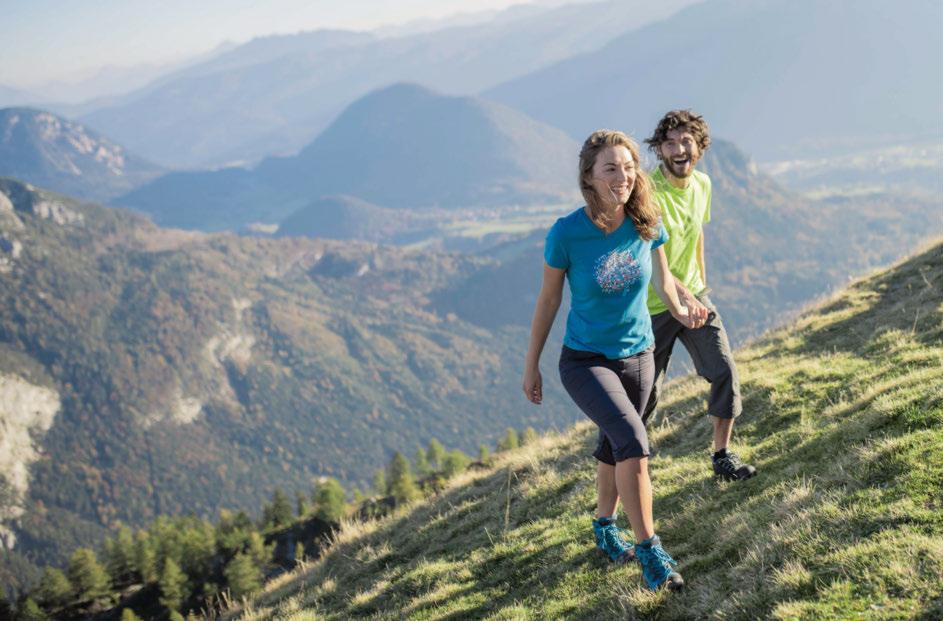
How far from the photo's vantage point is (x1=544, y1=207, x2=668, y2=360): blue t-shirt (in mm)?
5820

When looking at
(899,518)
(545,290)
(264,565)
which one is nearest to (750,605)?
(899,518)

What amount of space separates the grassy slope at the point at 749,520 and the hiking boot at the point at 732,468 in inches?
6.8

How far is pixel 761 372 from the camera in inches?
471

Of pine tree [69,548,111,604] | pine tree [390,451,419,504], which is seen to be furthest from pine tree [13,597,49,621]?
pine tree [390,451,419,504]

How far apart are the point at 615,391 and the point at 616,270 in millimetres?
1010

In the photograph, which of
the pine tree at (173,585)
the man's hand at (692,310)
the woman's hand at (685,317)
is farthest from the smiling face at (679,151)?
the pine tree at (173,585)

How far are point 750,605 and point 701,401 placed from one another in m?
7.53

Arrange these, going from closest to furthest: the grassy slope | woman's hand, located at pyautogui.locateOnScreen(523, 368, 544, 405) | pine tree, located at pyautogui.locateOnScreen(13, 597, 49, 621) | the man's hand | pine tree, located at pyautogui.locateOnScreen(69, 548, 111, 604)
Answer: the grassy slope < woman's hand, located at pyautogui.locateOnScreen(523, 368, 544, 405) < the man's hand < pine tree, located at pyautogui.locateOnScreen(13, 597, 49, 621) < pine tree, located at pyautogui.locateOnScreen(69, 548, 111, 604)

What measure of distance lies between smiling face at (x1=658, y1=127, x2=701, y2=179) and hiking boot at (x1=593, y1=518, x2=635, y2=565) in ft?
12.0

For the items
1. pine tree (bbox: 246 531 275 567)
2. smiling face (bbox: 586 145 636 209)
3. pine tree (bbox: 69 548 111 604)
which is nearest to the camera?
smiling face (bbox: 586 145 636 209)

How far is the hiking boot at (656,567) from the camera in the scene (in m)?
5.78

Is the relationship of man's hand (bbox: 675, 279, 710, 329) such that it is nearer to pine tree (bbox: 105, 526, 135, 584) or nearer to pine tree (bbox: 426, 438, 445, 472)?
pine tree (bbox: 105, 526, 135, 584)

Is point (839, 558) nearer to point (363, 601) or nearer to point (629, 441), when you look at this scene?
point (629, 441)

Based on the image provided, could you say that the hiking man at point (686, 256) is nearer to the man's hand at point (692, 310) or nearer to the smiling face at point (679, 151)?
the smiling face at point (679, 151)
